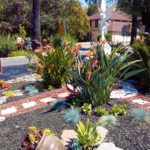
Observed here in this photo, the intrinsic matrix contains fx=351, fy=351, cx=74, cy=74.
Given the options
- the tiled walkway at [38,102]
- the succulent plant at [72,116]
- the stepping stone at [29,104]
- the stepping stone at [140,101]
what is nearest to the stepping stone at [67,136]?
the succulent plant at [72,116]

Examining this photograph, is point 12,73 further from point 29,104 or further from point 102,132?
point 102,132

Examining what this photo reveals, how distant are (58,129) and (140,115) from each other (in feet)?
4.29

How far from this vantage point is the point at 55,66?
821cm

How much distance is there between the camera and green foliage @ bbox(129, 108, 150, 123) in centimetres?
543

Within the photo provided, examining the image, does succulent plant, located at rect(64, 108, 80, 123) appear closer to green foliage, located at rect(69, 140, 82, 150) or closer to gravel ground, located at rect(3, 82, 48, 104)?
green foliage, located at rect(69, 140, 82, 150)

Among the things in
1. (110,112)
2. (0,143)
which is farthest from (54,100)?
(0,143)

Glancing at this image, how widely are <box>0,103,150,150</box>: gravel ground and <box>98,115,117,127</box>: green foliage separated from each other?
0.10m

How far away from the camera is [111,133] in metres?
5.05

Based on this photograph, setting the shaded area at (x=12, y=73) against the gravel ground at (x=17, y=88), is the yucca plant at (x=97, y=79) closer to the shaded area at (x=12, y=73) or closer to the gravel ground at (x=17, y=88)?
the gravel ground at (x=17, y=88)

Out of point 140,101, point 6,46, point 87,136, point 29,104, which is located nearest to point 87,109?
point 140,101

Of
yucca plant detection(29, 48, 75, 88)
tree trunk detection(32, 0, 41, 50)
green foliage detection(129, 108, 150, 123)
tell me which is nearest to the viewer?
green foliage detection(129, 108, 150, 123)

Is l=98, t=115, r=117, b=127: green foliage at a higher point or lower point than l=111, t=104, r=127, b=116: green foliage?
lower

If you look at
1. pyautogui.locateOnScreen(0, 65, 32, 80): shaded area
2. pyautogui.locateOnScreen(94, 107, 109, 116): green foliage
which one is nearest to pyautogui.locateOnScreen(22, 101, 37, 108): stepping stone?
pyautogui.locateOnScreen(94, 107, 109, 116): green foliage

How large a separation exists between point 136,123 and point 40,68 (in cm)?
353
